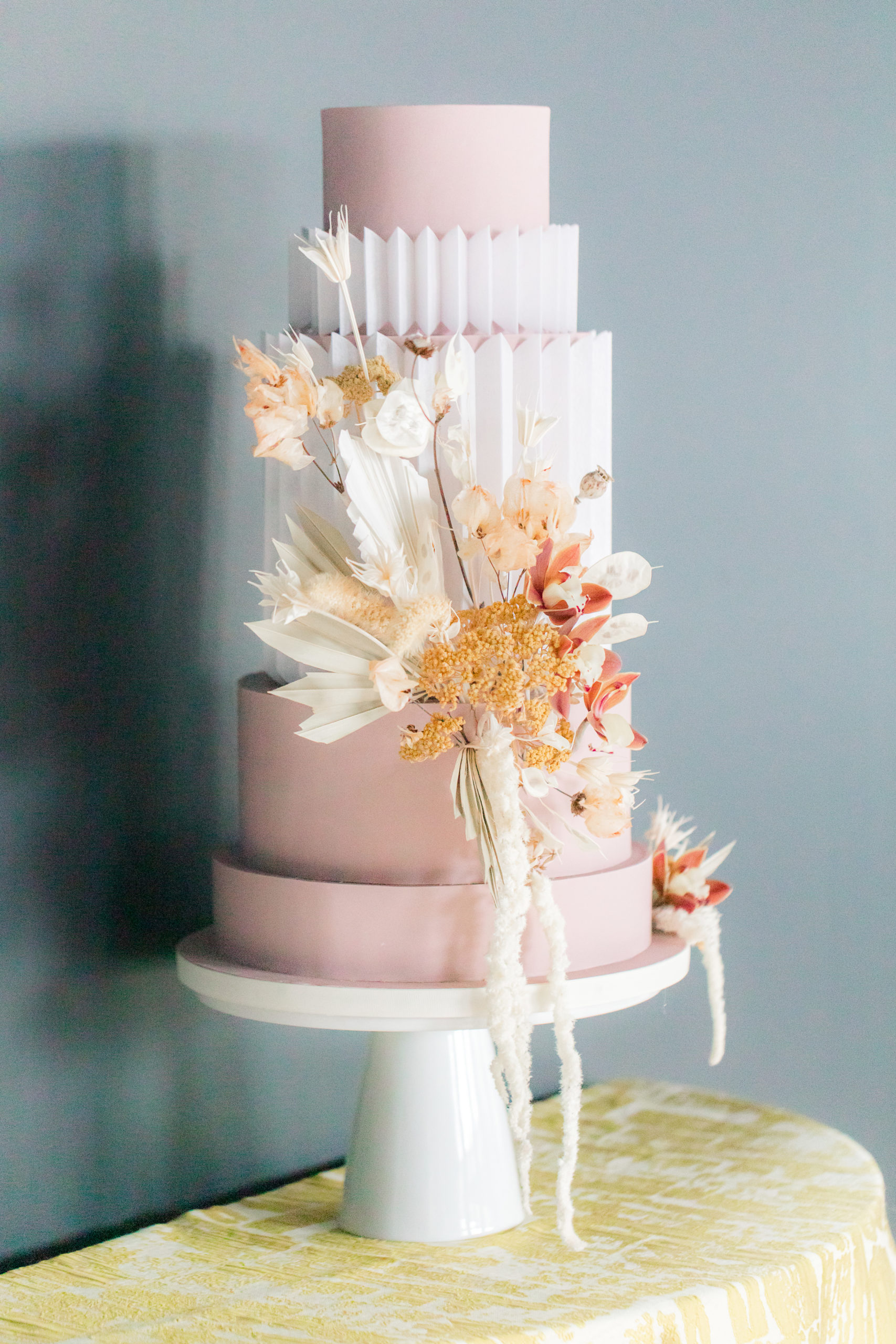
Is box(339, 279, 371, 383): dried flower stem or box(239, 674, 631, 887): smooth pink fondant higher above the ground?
box(339, 279, 371, 383): dried flower stem

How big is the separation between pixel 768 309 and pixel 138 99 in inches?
31.6

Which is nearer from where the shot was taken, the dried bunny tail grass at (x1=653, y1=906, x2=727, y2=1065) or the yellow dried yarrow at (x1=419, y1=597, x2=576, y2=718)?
the yellow dried yarrow at (x1=419, y1=597, x2=576, y2=718)

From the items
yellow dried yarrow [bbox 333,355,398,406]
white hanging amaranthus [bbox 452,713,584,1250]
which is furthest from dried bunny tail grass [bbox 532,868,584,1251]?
yellow dried yarrow [bbox 333,355,398,406]

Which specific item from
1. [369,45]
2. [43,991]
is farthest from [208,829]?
[369,45]

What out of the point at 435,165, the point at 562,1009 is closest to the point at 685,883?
the point at 562,1009

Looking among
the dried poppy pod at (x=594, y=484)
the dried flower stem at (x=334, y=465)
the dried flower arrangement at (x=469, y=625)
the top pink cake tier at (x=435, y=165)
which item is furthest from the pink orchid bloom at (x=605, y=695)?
the top pink cake tier at (x=435, y=165)

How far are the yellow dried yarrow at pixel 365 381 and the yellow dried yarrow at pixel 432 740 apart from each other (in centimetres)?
23

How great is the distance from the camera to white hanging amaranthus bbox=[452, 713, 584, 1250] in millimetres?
950

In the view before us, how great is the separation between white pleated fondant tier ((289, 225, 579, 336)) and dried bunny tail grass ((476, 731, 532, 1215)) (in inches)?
12.6

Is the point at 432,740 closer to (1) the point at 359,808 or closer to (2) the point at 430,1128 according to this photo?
(1) the point at 359,808

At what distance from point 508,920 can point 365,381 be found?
0.38 metres

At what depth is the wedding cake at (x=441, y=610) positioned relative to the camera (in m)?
0.95

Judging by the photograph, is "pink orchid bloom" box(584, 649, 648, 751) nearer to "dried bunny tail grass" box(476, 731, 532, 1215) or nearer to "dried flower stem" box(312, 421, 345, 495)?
"dried bunny tail grass" box(476, 731, 532, 1215)

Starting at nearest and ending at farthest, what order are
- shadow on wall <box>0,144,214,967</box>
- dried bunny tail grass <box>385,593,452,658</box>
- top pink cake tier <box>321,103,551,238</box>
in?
dried bunny tail grass <box>385,593,452,658</box>, top pink cake tier <box>321,103,551,238</box>, shadow on wall <box>0,144,214,967</box>
